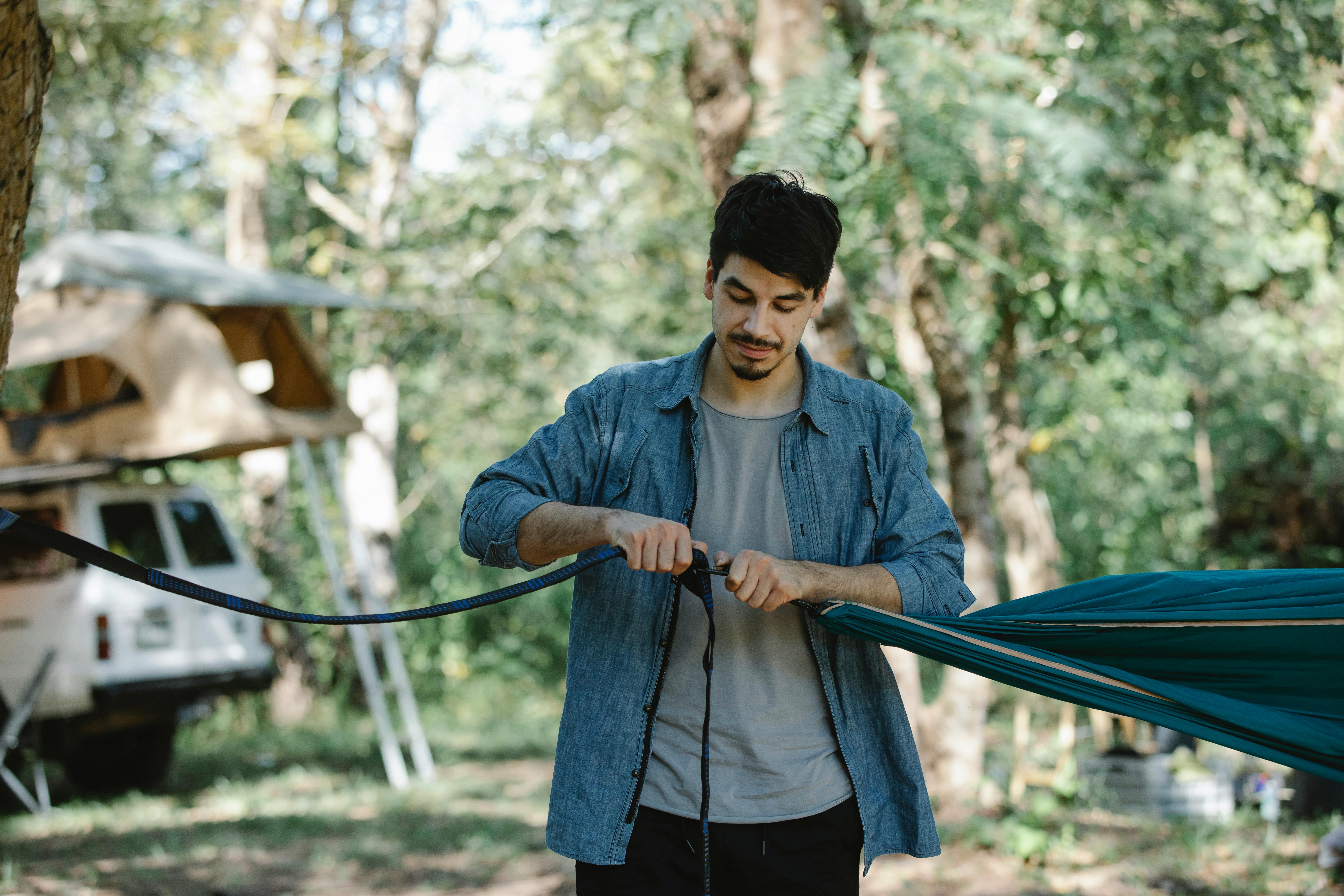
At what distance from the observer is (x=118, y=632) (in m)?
7.05

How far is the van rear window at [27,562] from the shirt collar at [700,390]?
605cm

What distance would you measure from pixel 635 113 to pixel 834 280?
25.6 ft

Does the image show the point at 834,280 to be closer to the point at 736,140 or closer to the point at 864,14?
the point at 736,140

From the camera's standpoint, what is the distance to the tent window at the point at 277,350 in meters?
8.30

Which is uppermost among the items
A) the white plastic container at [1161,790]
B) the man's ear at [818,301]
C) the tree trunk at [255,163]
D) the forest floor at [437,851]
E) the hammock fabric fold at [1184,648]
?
the tree trunk at [255,163]

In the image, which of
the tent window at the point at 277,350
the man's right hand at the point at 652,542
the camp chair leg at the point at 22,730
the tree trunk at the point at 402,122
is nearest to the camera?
the man's right hand at the point at 652,542

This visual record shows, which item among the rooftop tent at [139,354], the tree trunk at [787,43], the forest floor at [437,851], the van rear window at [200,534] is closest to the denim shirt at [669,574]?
the tree trunk at [787,43]

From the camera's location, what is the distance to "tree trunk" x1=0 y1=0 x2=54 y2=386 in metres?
2.28

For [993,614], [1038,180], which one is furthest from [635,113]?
[993,614]

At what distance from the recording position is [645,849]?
2.05 metres

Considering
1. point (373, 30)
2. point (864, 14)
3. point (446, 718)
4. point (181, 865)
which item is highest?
point (373, 30)

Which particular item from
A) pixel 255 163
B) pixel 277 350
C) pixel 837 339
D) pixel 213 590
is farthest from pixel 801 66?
pixel 255 163

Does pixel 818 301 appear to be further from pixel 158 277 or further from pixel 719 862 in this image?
pixel 158 277

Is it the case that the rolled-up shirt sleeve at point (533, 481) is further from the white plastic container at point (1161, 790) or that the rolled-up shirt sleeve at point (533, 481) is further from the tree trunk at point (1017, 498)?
the tree trunk at point (1017, 498)
